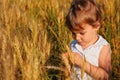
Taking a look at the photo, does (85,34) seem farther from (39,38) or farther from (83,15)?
(39,38)

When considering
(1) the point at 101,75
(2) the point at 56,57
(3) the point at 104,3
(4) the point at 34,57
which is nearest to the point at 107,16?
(3) the point at 104,3

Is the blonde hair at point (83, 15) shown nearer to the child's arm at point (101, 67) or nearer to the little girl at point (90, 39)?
the little girl at point (90, 39)

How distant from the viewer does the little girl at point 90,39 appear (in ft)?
4.83

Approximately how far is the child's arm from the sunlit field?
3.4 inches

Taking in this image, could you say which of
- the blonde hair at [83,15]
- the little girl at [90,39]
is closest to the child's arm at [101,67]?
the little girl at [90,39]

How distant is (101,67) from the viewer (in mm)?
1521

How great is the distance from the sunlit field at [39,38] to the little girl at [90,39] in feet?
0.24

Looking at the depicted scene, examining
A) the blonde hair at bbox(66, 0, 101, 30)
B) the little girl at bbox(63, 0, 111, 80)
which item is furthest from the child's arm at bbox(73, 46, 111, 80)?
the blonde hair at bbox(66, 0, 101, 30)

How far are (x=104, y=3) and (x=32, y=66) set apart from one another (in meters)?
1.24

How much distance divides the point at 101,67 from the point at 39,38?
0.27 meters

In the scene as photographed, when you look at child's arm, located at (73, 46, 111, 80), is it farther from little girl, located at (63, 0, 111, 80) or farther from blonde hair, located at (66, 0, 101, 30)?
blonde hair, located at (66, 0, 101, 30)

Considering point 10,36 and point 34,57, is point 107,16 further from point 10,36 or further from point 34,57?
point 34,57

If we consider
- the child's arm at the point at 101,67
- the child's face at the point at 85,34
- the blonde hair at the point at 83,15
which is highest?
the blonde hair at the point at 83,15

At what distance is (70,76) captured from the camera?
4.11 feet
